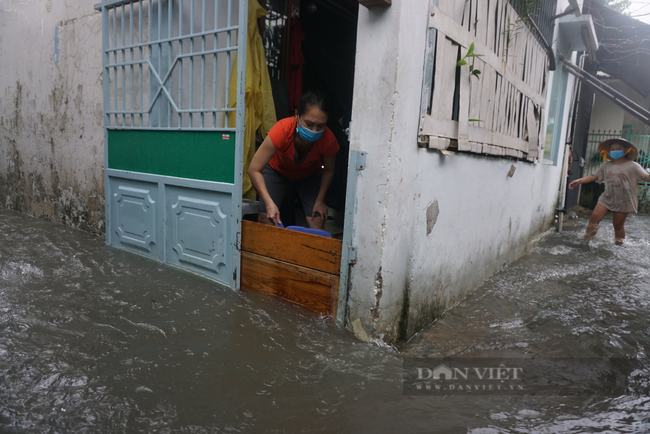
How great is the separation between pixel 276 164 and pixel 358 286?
4.80 ft

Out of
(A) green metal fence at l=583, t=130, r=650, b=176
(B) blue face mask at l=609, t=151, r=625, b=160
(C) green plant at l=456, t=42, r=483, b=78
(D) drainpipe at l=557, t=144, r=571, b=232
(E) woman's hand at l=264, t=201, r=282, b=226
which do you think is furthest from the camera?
(A) green metal fence at l=583, t=130, r=650, b=176

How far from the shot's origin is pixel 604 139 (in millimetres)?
11562

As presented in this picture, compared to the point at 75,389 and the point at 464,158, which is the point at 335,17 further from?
the point at 75,389

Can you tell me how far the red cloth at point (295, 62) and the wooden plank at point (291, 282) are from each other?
222 centimetres

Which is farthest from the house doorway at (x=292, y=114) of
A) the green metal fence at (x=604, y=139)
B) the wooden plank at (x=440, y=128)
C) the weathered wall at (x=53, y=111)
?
the green metal fence at (x=604, y=139)

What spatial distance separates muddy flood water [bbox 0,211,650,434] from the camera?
1.91 metres

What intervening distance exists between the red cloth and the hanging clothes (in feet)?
2.92

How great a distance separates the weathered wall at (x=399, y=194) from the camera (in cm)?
250

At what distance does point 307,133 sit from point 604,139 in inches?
447

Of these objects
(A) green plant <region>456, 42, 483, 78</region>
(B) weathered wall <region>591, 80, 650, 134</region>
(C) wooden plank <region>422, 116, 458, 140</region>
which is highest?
(B) weathered wall <region>591, 80, 650, 134</region>

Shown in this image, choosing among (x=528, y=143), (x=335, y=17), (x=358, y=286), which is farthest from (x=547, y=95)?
(x=358, y=286)

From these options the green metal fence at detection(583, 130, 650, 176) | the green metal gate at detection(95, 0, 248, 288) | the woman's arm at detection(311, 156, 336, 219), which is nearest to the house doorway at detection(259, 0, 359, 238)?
the woman's arm at detection(311, 156, 336, 219)

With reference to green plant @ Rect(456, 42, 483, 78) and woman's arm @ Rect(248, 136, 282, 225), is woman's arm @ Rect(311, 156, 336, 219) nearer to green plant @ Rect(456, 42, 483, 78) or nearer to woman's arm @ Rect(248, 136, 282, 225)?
woman's arm @ Rect(248, 136, 282, 225)

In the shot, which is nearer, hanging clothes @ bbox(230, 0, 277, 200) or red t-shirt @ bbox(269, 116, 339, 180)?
red t-shirt @ bbox(269, 116, 339, 180)
